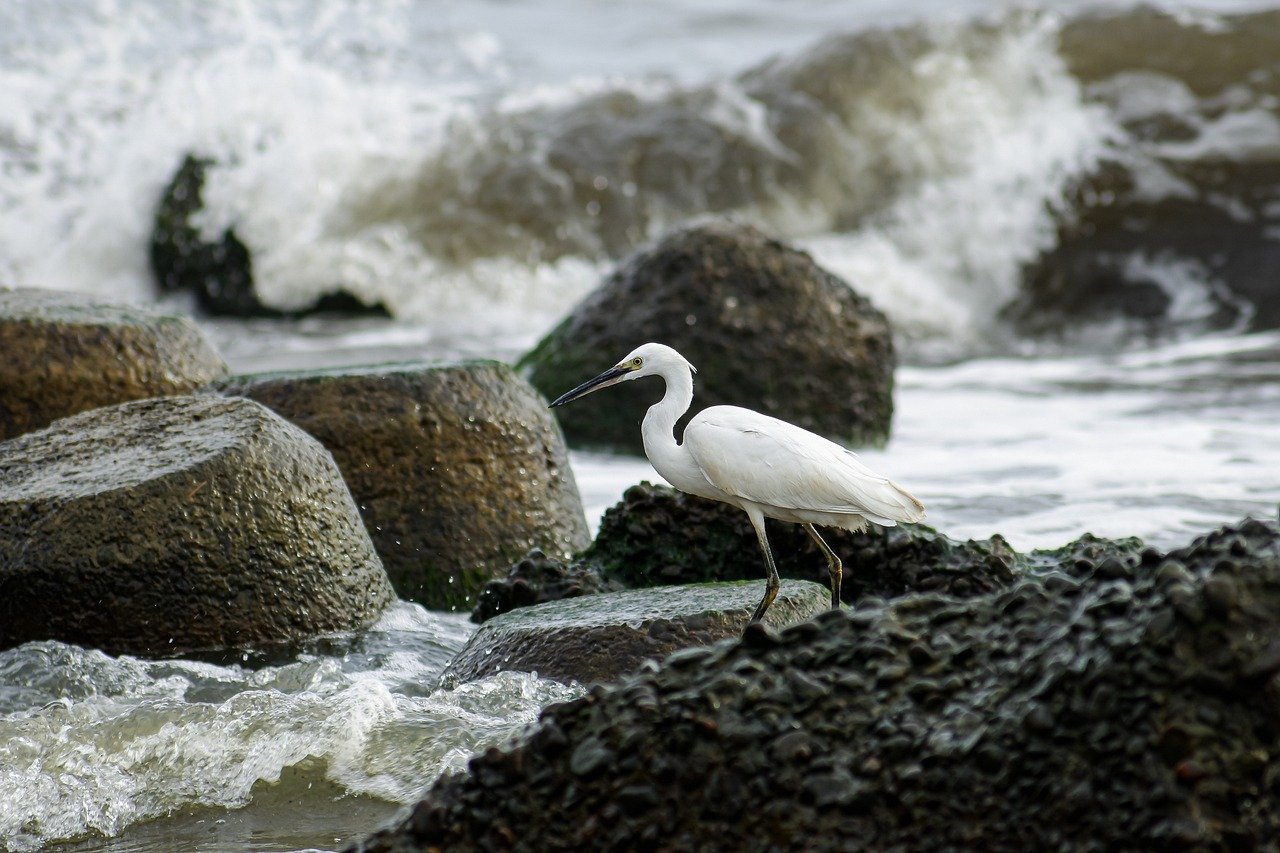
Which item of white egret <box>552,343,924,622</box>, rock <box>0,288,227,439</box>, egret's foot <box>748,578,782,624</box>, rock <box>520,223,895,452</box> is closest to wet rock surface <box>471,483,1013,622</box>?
white egret <box>552,343,924,622</box>

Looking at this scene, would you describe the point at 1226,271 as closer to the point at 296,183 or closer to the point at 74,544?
the point at 296,183

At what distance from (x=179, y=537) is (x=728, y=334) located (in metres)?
3.58

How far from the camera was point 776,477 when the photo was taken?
14.3 feet

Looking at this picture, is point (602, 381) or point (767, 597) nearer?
point (767, 597)

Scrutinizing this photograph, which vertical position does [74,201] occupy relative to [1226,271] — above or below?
above

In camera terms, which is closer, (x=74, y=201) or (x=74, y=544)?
(x=74, y=544)

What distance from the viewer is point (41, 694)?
171 inches

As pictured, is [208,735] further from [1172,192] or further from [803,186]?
[1172,192]

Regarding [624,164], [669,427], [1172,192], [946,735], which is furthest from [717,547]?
[1172,192]

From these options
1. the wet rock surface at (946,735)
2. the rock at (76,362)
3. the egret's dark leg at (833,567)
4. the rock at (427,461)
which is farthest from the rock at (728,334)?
the wet rock surface at (946,735)

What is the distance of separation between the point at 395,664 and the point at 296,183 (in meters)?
9.50

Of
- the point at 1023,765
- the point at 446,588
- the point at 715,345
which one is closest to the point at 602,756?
the point at 1023,765

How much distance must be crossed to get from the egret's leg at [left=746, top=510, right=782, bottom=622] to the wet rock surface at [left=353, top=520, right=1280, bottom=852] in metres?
1.12

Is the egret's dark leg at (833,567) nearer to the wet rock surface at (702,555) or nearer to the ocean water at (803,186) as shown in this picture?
the wet rock surface at (702,555)
